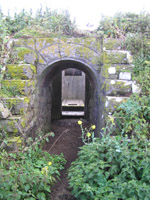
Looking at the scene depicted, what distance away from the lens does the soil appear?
286 centimetres

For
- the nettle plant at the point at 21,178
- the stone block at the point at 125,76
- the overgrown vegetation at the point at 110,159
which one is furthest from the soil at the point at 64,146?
the stone block at the point at 125,76

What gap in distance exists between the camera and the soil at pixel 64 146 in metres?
2.86

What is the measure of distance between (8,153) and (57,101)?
16.7ft

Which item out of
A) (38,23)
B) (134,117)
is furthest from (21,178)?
(38,23)

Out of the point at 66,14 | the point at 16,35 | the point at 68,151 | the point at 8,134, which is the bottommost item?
the point at 68,151

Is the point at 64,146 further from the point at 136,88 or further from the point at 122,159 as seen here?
the point at 122,159

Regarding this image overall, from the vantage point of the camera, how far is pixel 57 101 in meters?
7.83

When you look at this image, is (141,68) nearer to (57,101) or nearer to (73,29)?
(73,29)

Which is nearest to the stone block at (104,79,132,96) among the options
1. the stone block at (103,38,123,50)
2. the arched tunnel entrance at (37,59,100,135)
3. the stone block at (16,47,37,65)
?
the arched tunnel entrance at (37,59,100,135)

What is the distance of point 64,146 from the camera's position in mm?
4816

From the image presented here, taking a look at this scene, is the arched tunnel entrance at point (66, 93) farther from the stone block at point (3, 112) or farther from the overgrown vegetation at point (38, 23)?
the stone block at point (3, 112)

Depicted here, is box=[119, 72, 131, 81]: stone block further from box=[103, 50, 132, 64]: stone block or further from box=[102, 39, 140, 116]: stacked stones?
box=[103, 50, 132, 64]: stone block

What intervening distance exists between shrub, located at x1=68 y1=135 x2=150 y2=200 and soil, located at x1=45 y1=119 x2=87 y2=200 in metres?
0.44

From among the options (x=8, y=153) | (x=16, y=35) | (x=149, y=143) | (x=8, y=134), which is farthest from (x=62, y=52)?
(x=149, y=143)
